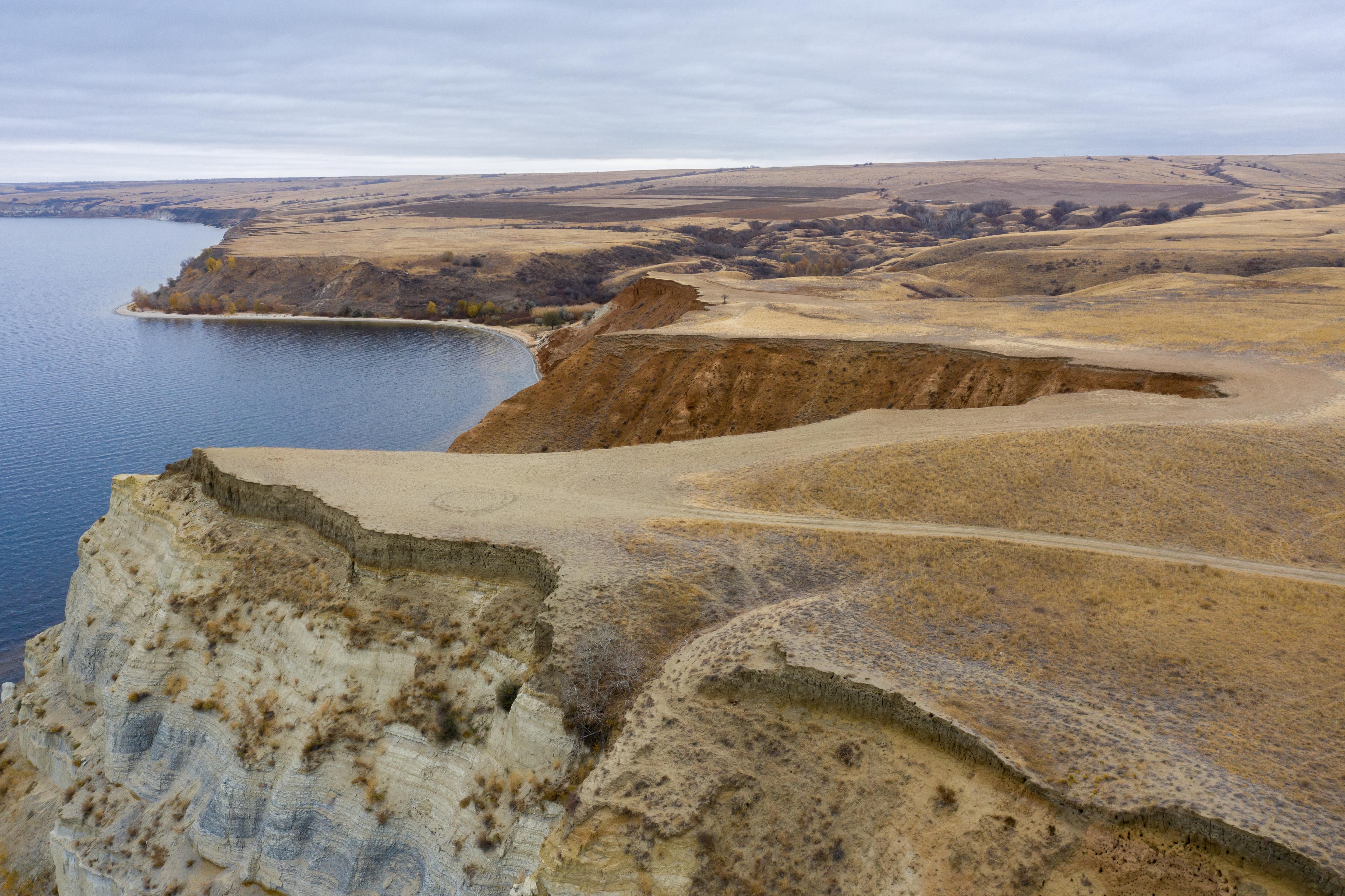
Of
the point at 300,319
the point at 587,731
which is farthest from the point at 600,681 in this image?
the point at 300,319

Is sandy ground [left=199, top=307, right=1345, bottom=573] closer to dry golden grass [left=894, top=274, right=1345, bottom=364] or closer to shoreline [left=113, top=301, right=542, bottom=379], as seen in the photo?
dry golden grass [left=894, top=274, right=1345, bottom=364]

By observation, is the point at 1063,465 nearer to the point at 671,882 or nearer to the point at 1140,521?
the point at 1140,521

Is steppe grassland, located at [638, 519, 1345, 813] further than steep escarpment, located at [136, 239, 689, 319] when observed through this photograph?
No

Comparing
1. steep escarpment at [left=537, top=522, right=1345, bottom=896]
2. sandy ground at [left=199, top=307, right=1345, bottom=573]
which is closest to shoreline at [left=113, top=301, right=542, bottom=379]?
sandy ground at [left=199, top=307, right=1345, bottom=573]

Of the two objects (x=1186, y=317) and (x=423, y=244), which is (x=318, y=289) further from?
(x=1186, y=317)

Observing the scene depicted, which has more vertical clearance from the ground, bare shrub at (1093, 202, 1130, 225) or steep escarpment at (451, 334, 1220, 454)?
bare shrub at (1093, 202, 1130, 225)

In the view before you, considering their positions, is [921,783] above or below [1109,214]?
below

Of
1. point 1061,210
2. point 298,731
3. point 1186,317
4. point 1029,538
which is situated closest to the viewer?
point 298,731
